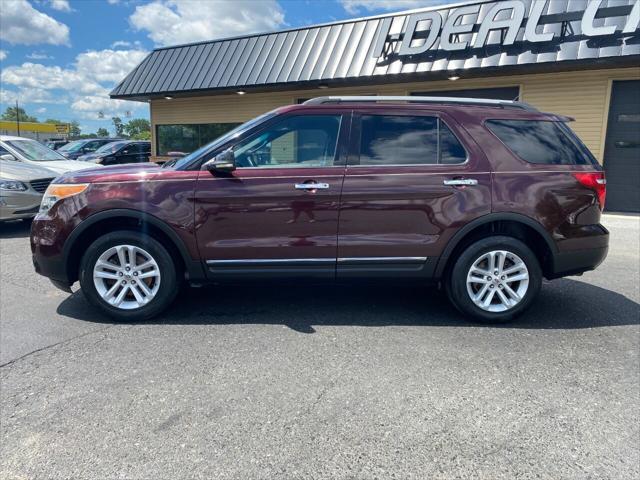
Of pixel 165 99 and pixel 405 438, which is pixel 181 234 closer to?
pixel 405 438

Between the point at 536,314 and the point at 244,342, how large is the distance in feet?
9.04

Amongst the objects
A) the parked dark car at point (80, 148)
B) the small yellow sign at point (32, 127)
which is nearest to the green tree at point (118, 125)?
the small yellow sign at point (32, 127)

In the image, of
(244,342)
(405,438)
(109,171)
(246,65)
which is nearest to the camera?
(405,438)

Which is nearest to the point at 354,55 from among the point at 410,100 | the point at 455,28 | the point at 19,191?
the point at 455,28

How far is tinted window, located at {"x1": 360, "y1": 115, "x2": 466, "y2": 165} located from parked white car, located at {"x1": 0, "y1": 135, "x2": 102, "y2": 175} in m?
6.82

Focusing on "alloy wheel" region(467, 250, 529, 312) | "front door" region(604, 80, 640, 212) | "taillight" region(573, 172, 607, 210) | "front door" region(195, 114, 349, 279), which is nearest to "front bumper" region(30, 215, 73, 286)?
"front door" region(195, 114, 349, 279)

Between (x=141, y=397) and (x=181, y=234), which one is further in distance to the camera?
(x=181, y=234)

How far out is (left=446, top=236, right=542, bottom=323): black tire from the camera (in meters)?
4.02

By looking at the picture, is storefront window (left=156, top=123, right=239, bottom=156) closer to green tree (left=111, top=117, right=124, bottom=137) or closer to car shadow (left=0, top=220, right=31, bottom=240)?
car shadow (left=0, top=220, right=31, bottom=240)

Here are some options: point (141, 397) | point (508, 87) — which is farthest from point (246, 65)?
point (141, 397)

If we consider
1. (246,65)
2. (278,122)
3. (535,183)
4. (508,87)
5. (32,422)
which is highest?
(246,65)

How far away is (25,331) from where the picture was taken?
3.89 meters

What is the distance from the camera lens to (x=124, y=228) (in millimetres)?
4078

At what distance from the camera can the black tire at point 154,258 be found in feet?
13.0
